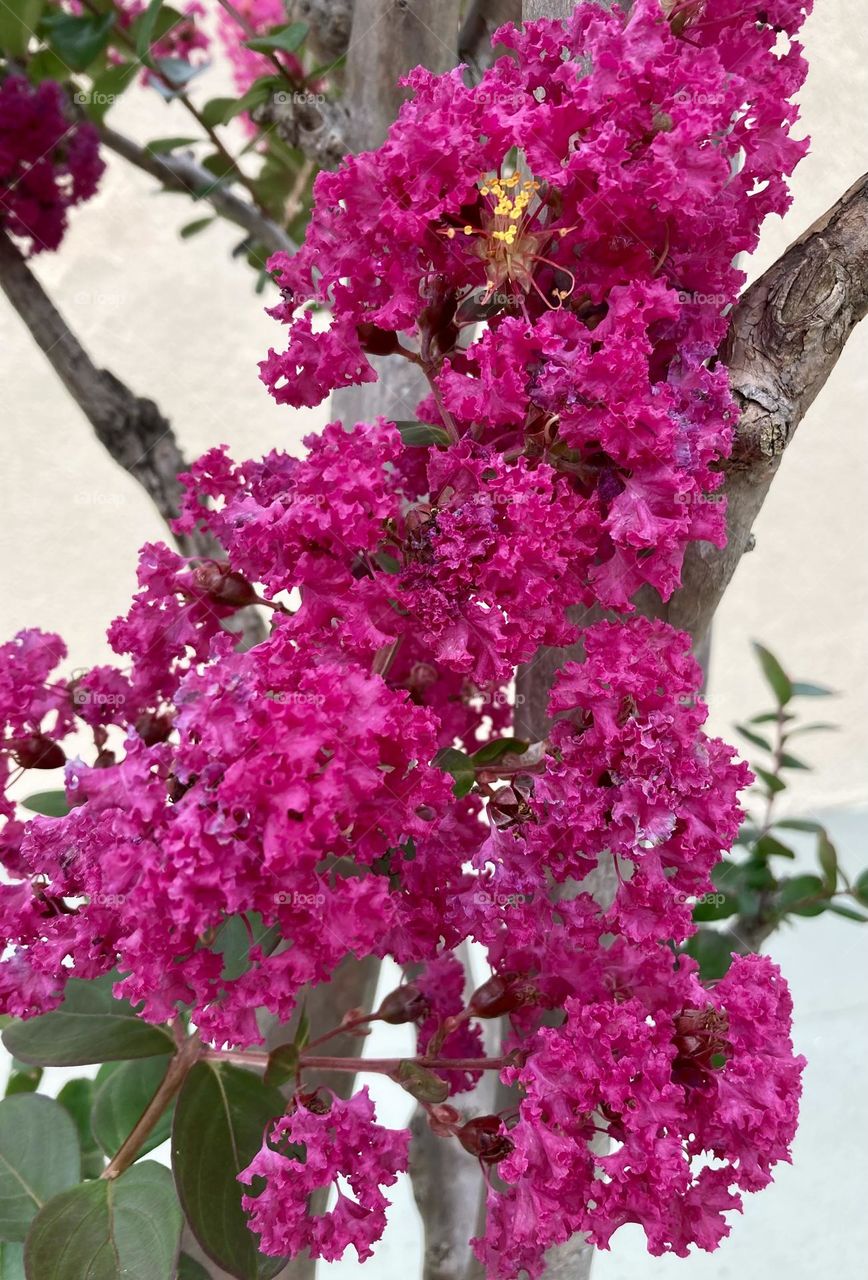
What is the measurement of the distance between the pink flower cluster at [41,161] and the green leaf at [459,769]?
74 centimetres

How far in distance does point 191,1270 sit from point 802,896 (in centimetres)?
53

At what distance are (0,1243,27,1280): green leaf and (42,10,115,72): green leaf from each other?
90 centimetres

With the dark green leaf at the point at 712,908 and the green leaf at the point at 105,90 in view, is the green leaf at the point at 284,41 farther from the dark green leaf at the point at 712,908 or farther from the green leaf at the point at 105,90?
the dark green leaf at the point at 712,908

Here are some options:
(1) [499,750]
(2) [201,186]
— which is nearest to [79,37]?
(2) [201,186]

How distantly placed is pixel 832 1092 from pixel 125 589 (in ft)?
4.48

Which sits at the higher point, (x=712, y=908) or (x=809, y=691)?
(x=809, y=691)

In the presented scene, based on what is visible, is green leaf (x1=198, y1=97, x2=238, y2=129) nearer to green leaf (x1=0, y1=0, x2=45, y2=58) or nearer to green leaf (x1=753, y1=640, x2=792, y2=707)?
green leaf (x1=0, y1=0, x2=45, y2=58)

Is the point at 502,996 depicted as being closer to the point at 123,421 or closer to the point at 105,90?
the point at 123,421

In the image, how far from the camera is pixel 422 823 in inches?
19.4

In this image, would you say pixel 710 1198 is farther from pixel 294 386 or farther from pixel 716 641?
pixel 716 641

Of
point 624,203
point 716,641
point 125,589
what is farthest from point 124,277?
point 624,203

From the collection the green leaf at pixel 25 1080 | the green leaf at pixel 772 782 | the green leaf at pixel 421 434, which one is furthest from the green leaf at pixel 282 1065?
the green leaf at pixel 772 782

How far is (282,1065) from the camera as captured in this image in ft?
2.03

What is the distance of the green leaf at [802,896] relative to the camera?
38.7 inches
